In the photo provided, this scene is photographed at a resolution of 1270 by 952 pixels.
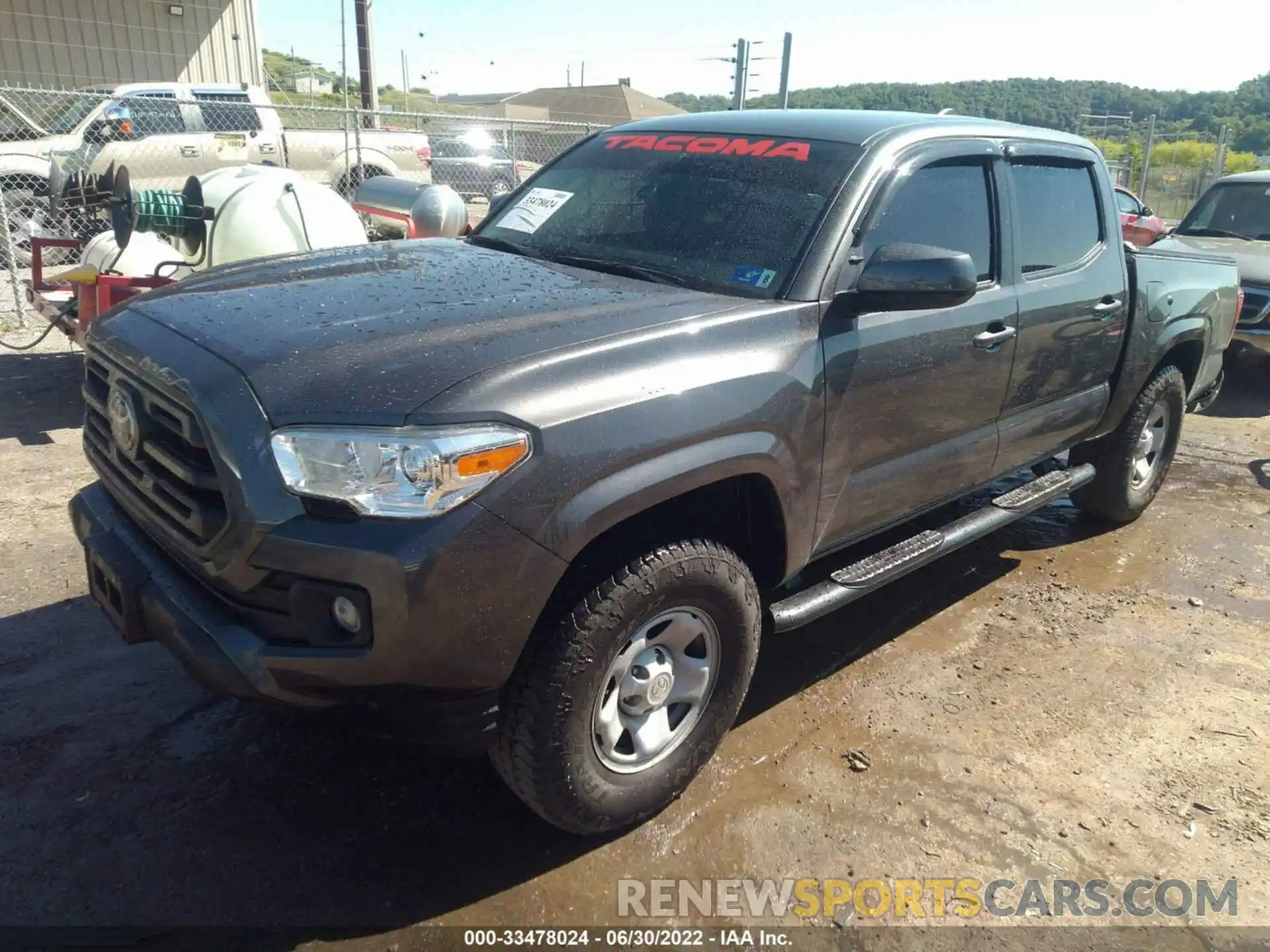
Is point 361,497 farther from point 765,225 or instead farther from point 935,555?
point 935,555

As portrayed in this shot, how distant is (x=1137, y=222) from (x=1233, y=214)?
2.72 metres

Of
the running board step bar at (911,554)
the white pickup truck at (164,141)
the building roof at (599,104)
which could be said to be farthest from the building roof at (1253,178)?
the building roof at (599,104)

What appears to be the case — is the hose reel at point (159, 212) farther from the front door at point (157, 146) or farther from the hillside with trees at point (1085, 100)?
the hillside with trees at point (1085, 100)

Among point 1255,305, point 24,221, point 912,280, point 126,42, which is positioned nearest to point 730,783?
point 912,280

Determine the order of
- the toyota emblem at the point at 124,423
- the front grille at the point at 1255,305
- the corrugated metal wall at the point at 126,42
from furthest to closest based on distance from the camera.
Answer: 1. the corrugated metal wall at the point at 126,42
2. the front grille at the point at 1255,305
3. the toyota emblem at the point at 124,423

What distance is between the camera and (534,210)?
3738 mm

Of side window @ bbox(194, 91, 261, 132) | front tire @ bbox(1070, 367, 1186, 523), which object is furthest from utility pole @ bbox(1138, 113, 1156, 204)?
front tire @ bbox(1070, 367, 1186, 523)

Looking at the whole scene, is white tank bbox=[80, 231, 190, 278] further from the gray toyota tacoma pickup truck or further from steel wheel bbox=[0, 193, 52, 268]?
the gray toyota tacoma pickup truck

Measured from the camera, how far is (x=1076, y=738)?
3.29 m

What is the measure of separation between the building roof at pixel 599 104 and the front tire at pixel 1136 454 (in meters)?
31.3

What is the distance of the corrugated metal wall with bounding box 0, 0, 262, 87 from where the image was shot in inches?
609

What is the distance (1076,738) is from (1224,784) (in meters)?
0.44

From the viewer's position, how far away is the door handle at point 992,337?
3.36 meters

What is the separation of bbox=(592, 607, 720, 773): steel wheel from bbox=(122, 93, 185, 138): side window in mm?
10987
